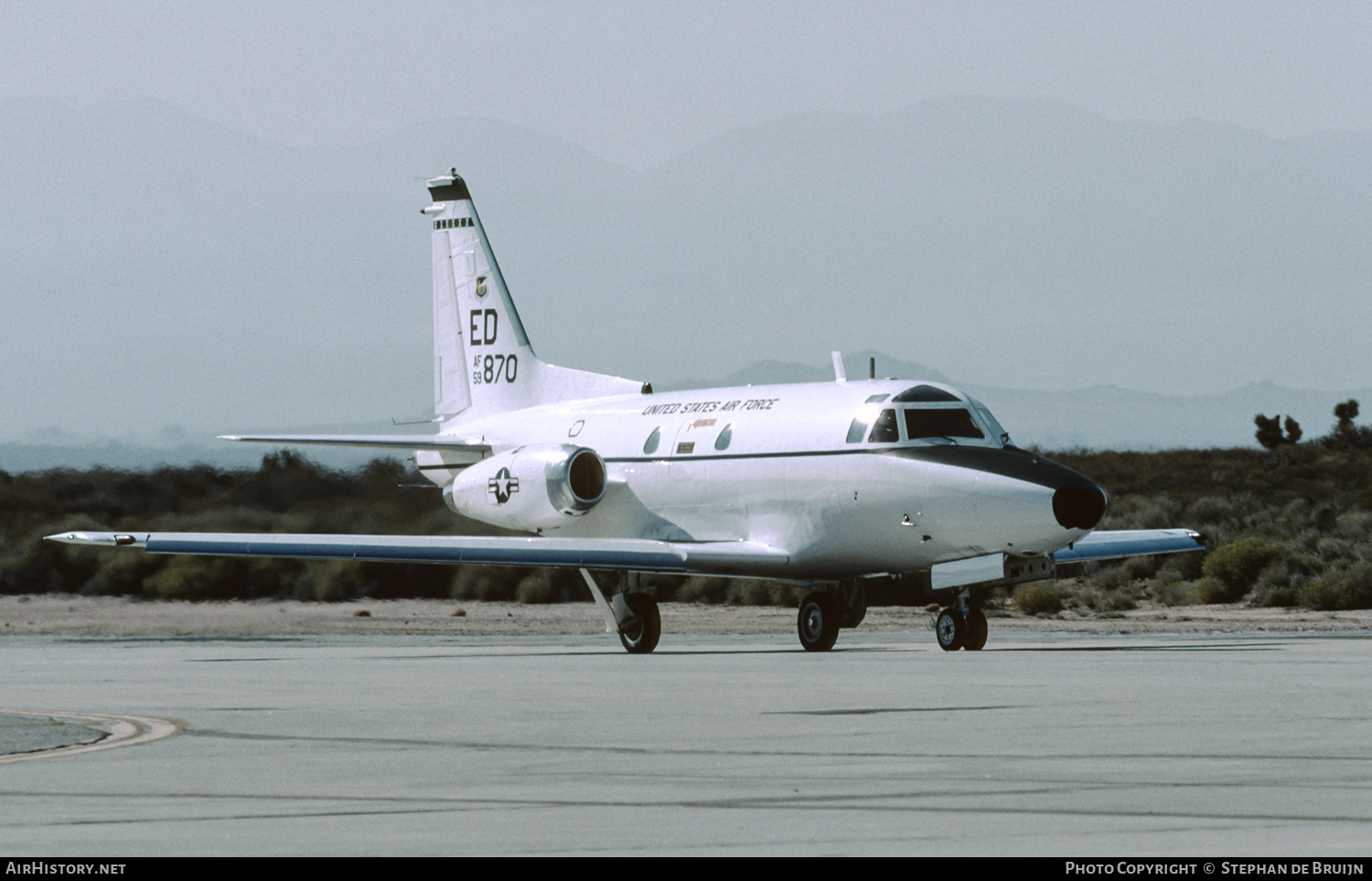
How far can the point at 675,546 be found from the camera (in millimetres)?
29469

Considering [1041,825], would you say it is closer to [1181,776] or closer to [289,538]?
[1181,776]

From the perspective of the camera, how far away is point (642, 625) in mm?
29250

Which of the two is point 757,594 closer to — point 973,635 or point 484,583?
point 484,583

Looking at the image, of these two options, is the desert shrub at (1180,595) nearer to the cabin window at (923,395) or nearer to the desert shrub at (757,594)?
the desert shrub at (757,594)

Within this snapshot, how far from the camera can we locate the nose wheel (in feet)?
87.0

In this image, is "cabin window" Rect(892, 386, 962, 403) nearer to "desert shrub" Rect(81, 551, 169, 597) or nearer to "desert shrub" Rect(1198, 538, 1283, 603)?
"desert shrub" Rect(81, 551, 169, 597)

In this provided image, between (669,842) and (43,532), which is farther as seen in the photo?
(43,532)

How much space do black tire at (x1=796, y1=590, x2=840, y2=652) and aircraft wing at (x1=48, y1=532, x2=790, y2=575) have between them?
0.86 m

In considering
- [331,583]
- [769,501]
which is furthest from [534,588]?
[769,501]

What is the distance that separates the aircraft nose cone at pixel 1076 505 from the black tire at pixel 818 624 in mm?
4191

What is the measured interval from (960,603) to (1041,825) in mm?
17494

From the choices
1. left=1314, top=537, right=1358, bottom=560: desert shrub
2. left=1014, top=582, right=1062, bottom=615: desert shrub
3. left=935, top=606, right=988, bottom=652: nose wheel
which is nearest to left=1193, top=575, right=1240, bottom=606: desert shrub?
left=1014, top=582, right=1062, bottom=615: desert shrub

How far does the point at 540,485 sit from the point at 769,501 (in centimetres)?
454

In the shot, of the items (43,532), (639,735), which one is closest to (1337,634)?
(639,735)
